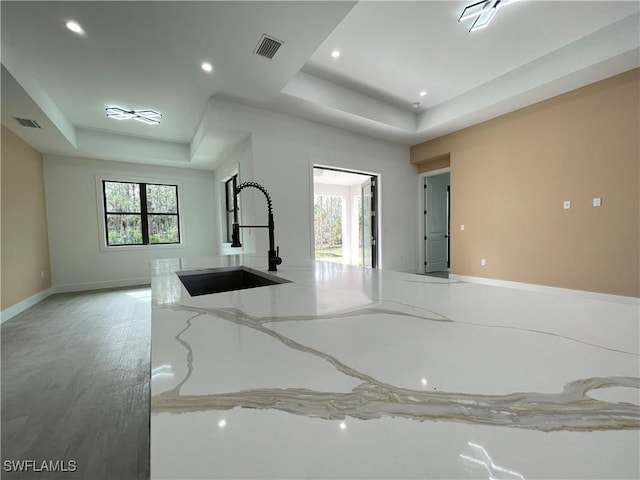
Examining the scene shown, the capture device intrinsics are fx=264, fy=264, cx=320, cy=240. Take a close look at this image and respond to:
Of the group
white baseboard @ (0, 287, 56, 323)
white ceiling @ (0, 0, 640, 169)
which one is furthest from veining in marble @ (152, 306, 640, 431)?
white baseboard @ (0, 287, 56, 323)

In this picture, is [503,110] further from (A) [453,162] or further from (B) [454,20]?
(B) [454,20]

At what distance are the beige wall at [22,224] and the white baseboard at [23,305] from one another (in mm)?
50

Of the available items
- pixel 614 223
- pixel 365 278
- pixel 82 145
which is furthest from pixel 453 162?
pixel 82 145

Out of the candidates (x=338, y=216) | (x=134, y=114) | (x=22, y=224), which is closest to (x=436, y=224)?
(x=338, y=216)

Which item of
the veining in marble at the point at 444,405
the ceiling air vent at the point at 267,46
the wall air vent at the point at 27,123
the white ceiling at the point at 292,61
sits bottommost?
→ the veining in marble at the point at 444,405

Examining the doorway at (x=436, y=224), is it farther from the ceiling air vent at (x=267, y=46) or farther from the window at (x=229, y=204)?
the ceiling air vent at (x=267, y=46)

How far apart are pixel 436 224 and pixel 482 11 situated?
4.50 meters

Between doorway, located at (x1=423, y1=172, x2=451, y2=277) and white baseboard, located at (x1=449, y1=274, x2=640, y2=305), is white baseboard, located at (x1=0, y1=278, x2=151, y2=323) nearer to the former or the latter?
white baseboard, located at (x1=449, y1=274, x2=640, y2=305)

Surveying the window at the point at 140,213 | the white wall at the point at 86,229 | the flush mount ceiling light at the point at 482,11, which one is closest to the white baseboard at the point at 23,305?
the white wall at the point at 86,229

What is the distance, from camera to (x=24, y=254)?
12.9ft

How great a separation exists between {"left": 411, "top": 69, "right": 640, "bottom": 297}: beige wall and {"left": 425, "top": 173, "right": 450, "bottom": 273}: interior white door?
109 centimetres

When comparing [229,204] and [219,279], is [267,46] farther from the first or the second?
[229,204]

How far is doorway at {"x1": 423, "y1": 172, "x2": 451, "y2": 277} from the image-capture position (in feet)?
20.3

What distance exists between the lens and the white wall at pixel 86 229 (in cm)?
486
